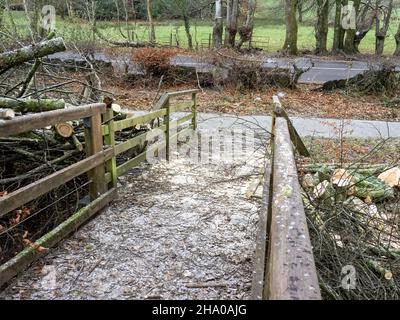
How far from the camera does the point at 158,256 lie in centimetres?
357

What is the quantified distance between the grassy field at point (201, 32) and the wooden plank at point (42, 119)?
12.8 metres

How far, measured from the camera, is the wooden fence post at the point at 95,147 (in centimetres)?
405

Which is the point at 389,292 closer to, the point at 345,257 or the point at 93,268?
the point at 345,257

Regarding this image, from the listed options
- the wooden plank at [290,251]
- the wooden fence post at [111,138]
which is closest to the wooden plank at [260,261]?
the wooden plank at [290,251]

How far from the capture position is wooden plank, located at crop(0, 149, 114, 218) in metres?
2.89

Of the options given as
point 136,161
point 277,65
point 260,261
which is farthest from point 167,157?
point 277,65

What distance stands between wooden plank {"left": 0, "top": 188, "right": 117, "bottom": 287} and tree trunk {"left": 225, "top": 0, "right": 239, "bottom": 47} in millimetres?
19774

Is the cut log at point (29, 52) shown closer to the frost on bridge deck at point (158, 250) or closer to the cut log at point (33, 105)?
the cut log at point (33, 105)

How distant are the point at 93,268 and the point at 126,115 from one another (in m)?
3.10

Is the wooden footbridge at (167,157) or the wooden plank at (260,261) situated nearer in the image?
the wooden footbridge at (167,157)

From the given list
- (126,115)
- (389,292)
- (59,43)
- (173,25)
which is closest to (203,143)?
(126,115)

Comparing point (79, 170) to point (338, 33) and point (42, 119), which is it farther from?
point (338, 33)

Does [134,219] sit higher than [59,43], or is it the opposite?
[59,43]

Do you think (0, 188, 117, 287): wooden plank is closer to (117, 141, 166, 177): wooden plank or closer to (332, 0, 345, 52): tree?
(117, 141, 166, 177): wooden plank
